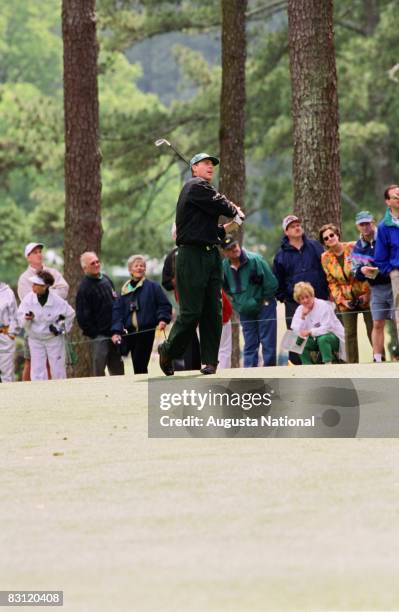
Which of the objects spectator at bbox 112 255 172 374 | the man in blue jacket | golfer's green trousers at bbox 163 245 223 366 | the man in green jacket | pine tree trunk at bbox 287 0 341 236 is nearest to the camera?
golfer's green trousers at bbox 163 245 223 366

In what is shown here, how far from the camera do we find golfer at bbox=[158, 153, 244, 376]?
14508 mm

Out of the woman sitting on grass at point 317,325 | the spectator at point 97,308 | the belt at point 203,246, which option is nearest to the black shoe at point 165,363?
the belt at point 203,246

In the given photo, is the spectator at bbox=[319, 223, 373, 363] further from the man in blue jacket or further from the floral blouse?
the man in blue jacket

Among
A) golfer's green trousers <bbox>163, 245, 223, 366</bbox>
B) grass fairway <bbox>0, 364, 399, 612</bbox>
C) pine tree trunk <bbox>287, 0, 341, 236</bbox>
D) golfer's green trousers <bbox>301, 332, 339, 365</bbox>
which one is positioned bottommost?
grass fairway <bbox>0, 364, 399, 612</bbox>

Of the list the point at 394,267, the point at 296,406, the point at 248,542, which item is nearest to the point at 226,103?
the point at 394,267

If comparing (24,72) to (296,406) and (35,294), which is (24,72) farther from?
(296,406)

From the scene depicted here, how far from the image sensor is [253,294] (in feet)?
58.7

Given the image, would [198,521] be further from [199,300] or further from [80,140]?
[80,140]

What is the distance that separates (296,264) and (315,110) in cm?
368

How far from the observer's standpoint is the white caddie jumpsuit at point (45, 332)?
60.7ft

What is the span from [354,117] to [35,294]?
26.1 m

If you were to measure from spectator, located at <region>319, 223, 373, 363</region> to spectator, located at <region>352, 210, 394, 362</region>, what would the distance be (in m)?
0.18

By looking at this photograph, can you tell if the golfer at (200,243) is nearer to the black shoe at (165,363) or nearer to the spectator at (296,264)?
the black shoe at (165,363)

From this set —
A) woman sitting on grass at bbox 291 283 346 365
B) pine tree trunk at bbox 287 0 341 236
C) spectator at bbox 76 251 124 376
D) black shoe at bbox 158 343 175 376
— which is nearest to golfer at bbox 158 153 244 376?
black shoe at bbox 158 343 175 376
